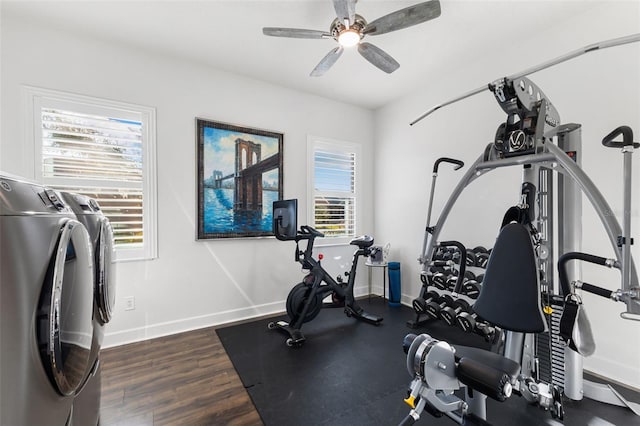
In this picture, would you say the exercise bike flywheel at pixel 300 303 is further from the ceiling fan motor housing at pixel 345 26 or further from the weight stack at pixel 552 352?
the ceiling fan motor housing at pixel 345 26

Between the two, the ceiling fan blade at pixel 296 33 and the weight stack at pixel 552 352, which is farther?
the ceiling fan blade at pixel 296 33

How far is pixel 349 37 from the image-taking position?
2.15 metres

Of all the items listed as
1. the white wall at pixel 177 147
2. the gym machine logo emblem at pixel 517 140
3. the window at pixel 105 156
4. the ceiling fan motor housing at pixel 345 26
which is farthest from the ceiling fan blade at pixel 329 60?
the window at pixel 105 156

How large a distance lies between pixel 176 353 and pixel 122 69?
9.43ft

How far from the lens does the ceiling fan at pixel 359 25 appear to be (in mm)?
1853

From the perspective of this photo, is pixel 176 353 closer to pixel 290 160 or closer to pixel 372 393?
pixel 372 393

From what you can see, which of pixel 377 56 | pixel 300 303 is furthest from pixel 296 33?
pixel 300 303

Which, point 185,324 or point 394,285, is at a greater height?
point 394,285

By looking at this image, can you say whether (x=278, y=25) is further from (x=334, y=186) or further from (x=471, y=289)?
(x=471, y=289)

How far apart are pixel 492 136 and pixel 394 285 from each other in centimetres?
221

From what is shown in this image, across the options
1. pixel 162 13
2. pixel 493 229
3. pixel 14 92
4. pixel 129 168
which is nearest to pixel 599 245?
pixel 493 229

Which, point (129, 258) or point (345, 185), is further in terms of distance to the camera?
point (345, 185)

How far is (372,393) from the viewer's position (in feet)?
6.44

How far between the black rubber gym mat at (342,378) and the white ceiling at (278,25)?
3.01 m
